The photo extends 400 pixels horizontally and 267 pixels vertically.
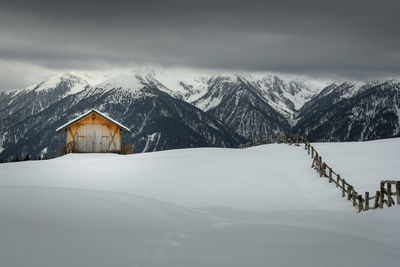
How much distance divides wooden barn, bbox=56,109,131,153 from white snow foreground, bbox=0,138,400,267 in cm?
2009

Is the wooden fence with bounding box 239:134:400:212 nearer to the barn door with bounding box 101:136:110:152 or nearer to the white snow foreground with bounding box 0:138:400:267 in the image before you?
the white snow foreground with bounding box 0:138:400:267

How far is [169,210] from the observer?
14.1m

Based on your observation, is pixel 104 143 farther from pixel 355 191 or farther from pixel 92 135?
pixel 355 191

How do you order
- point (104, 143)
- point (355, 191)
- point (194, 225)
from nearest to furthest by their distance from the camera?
point (194, 225) → point (355, 191) → point (104, 143)

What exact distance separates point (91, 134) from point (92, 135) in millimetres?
175

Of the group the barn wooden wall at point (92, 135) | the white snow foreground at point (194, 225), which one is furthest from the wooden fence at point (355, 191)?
the barn wooden wall at point (92, 135)

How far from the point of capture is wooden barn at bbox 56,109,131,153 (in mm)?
46312


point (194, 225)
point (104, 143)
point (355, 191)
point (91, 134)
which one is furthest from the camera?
point (104, 143)

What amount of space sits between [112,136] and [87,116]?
3.91m

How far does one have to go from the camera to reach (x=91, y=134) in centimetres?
4656

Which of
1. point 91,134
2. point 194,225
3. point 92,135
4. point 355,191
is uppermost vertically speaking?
point 91,134

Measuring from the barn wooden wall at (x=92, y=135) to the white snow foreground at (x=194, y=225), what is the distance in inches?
792

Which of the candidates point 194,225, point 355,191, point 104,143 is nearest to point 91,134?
point 104,143

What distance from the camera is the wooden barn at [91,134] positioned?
46.3 metres
